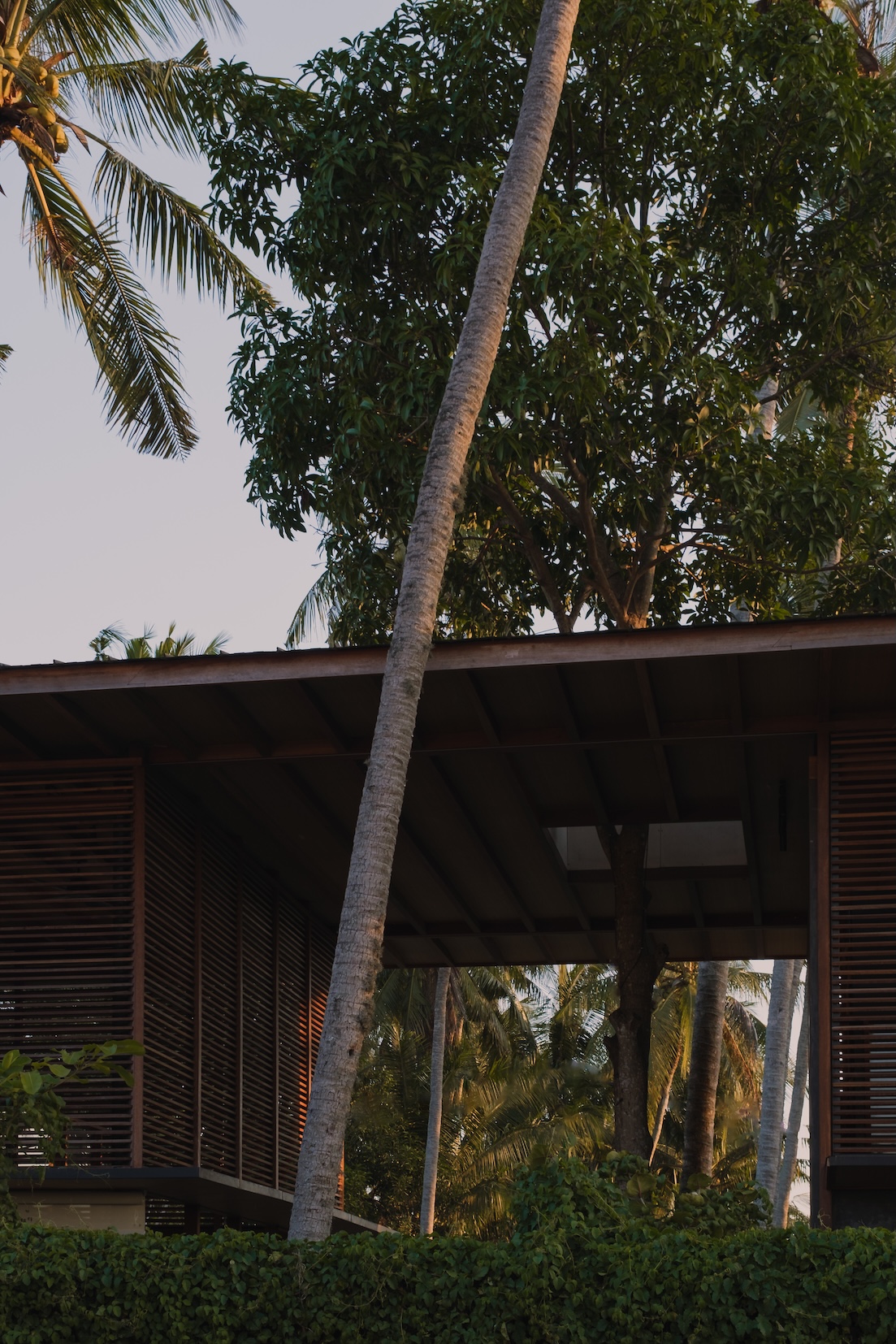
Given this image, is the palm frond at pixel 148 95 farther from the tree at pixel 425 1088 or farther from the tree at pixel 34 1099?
the tree at pixel 425 1088

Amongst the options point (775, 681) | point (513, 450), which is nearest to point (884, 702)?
point (775, 681)

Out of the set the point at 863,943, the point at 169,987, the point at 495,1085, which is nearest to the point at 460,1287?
the point at 863,943

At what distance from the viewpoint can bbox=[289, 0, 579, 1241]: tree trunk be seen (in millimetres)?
6633

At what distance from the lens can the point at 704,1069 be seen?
14.9 m

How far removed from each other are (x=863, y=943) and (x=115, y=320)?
9.59 meters

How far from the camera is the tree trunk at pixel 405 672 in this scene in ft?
21.8

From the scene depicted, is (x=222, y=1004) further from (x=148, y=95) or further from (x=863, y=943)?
(x=148, y=95)

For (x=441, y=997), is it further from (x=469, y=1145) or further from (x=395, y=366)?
(x=395, y=366)

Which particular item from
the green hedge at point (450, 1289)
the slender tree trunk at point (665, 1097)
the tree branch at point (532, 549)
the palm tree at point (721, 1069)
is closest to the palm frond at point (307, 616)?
the palm tree at point (721, 1069)

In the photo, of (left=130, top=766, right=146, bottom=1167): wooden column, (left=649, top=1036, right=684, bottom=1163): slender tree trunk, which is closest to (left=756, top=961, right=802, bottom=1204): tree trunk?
(left=130, top=766, right=146, bottom=1167): wooden column

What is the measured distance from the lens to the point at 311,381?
1258cm

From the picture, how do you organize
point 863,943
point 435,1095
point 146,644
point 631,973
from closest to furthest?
1. point 863,943
2. point 631,973
3. point 146,644
4. point 435,1095

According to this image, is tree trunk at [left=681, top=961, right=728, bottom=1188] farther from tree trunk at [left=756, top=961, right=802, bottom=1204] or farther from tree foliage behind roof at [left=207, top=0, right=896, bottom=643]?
tree foliage behind roof at [left=207, top=0, right=896, bottom=643]

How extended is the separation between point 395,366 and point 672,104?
3083 mm
